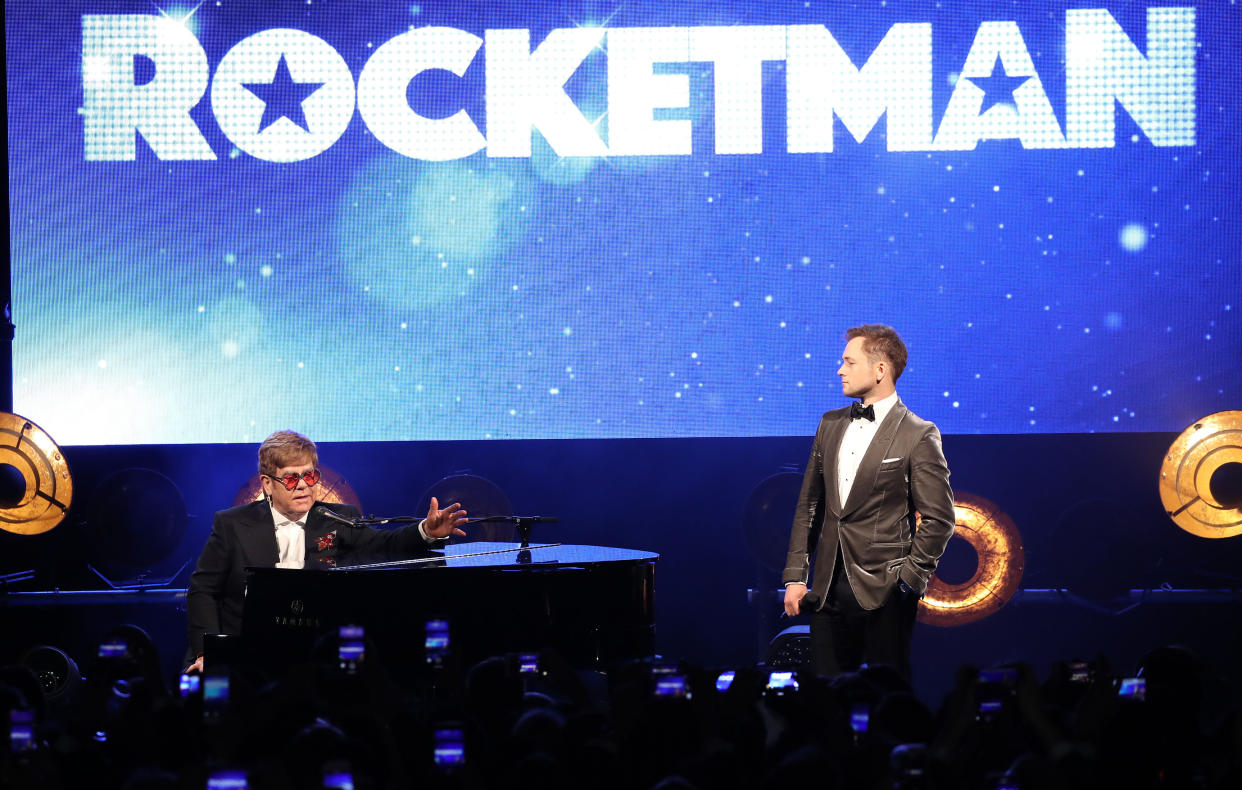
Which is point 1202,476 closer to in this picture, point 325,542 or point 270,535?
point 325,542

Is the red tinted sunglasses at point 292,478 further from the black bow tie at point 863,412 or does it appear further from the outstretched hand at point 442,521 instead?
the black bow tie at point 863,412

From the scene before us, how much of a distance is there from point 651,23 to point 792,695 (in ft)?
14.0

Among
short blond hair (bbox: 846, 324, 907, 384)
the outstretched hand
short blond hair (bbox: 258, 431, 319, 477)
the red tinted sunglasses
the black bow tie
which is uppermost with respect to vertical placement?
short blond hair (bbox: 846, 324, 907, 384)

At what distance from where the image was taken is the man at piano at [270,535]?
3.86m

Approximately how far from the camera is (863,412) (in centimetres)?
383

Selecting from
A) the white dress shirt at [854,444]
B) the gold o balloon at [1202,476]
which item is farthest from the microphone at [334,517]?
the gold o balloon at [1202,476]

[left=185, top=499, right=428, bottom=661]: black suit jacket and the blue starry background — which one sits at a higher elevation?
the blue starry background

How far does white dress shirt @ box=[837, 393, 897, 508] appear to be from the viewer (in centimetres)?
379

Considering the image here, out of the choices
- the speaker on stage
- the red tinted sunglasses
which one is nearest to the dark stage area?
the speaker on stage

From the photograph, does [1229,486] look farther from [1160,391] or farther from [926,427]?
[926,427]

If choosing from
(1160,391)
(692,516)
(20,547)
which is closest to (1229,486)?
(1160,391)

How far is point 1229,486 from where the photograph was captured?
5516mm

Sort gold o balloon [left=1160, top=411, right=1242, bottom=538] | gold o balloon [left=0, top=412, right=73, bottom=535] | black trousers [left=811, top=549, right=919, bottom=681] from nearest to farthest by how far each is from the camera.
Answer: black trousers [left=811, top=549, right=919, bottom=681]
gold o balloon [left=0, top=412, right=73, bottom=535]
gold o balloon [left=1160, top=411, right=1242, bottom=538]

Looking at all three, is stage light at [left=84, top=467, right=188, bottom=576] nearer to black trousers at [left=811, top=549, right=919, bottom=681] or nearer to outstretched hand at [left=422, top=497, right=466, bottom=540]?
outstretched hand at [left=422, top=497, right=466, bottom=540]
